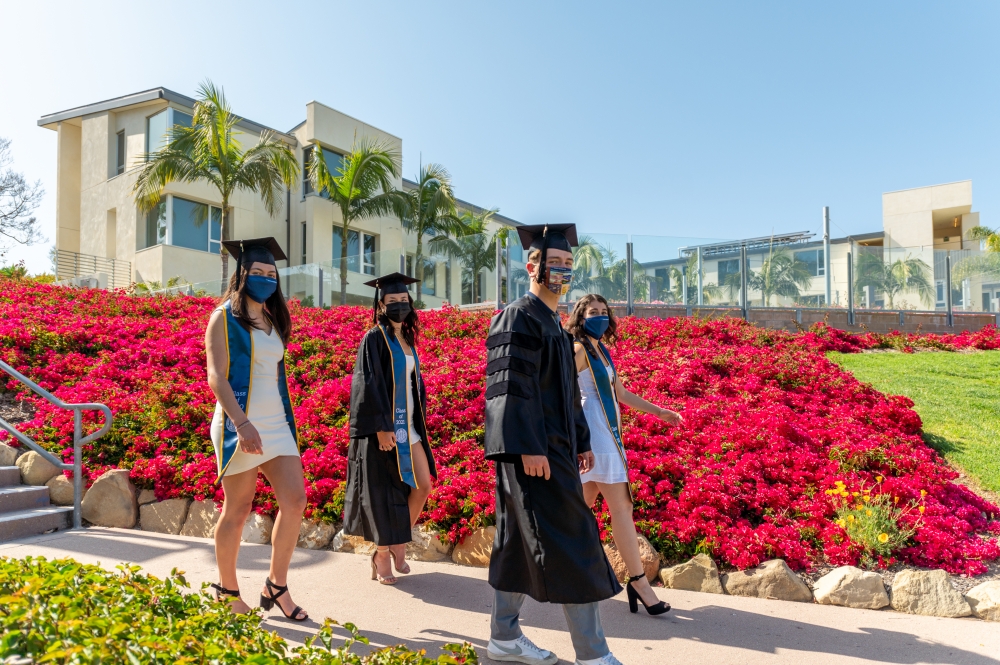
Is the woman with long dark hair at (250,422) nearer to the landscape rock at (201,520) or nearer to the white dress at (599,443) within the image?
the white dress at (599,443)

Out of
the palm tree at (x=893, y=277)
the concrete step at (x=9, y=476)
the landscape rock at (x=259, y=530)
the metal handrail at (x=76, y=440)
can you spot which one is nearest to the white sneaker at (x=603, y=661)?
the landscape rock at (x=259, y=530)

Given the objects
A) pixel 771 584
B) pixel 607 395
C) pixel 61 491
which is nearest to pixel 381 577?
pixel 607 395

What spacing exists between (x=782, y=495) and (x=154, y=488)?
548 cm

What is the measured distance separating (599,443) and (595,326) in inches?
30.9

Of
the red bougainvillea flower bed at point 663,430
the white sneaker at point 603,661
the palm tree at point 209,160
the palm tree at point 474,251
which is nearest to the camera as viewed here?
the white sneaker at point 603,661

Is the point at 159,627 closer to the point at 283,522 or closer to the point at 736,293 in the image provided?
the point at 283,522

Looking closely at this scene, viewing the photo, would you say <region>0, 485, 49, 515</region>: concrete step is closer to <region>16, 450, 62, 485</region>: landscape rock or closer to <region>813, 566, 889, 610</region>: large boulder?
<region>16, 450, 62, 485</region>: landscape rock

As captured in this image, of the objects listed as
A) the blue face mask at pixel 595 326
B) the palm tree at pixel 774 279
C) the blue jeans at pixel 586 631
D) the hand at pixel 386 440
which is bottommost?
the blue jeans at pixel 586 631

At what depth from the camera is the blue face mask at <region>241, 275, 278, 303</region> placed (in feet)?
13.1

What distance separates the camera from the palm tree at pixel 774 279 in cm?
1578

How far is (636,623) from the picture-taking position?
418 centimetres

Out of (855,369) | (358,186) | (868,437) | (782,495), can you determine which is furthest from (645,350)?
(358,186)

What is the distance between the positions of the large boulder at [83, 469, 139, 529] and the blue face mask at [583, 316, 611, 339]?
4539 millimetres

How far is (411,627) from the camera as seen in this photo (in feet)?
13.1
